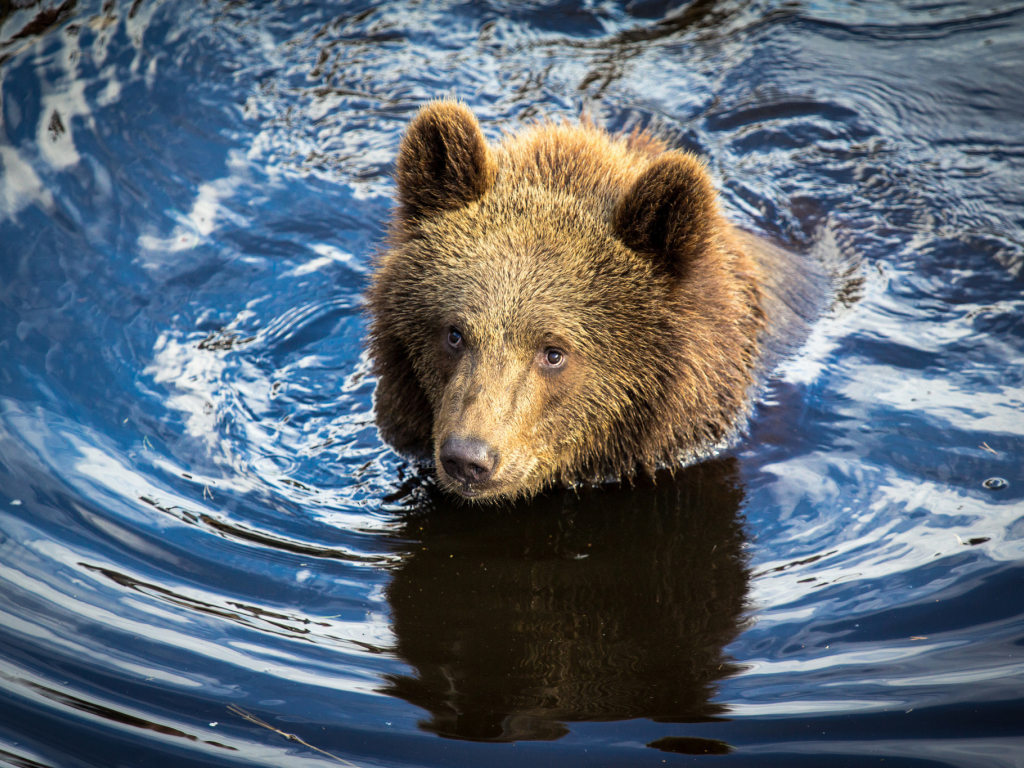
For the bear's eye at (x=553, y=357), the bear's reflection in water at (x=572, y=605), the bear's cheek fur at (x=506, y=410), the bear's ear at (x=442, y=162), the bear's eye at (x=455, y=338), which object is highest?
the bear's ear at (x=442, y=162)

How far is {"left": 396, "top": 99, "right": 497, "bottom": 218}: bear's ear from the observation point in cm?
519

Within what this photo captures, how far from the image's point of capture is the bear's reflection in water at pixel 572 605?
446 cm

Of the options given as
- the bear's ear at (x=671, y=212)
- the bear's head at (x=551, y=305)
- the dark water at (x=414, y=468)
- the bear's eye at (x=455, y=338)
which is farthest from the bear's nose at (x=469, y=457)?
the bear's ear at (x=671, y=212)

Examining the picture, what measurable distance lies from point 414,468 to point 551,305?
178cm

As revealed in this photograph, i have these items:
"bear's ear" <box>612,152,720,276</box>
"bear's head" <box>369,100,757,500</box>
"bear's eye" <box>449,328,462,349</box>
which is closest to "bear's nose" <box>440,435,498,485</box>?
"bear's head" <box>369,100,757,500</box>

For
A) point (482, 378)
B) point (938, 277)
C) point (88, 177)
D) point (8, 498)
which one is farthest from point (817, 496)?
point (88, 177)

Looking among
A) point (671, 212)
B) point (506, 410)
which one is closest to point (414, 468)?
point (506, 410)

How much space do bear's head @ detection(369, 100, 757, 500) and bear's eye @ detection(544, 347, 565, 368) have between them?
1 centimetres

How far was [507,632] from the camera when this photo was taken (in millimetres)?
4961

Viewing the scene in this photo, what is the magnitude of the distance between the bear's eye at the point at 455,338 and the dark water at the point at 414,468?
4.12ft

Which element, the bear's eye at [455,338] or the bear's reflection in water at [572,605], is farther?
the bear's eye at [455,338]

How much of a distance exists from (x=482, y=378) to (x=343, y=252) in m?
3.73

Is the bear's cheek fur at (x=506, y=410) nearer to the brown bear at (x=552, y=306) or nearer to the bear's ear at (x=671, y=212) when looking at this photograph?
the brown bear at (x=552, y=306)

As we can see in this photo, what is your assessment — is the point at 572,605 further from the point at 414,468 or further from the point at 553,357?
the point at 414,468
